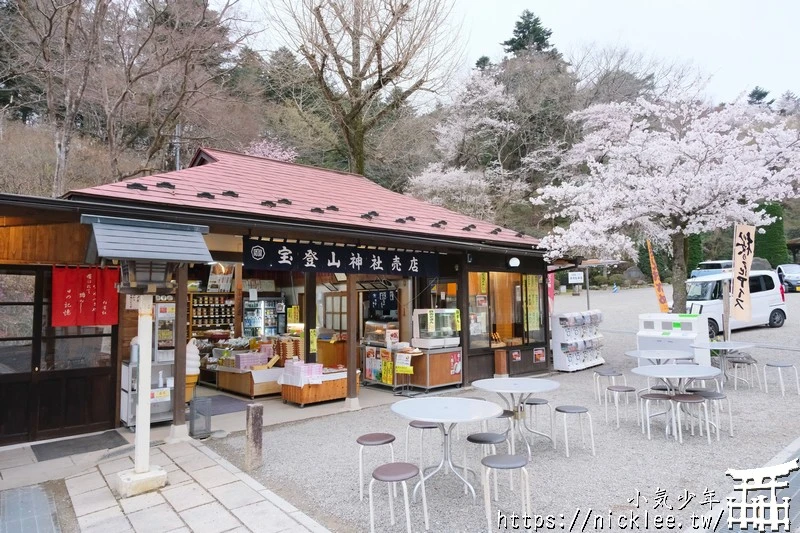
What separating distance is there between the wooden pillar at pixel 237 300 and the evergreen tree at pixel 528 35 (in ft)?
80.2

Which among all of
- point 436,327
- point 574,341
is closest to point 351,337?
point 436,327

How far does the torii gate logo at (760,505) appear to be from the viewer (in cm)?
346

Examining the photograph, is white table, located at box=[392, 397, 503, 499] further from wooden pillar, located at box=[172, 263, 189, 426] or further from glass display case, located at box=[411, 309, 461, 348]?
glass display case, located at box=[411, 309, 461, 348]

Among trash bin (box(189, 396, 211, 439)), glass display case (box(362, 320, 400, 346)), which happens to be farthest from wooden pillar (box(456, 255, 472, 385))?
trash bin (box(189, 396, 211, 439))

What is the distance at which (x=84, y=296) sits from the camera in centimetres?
618

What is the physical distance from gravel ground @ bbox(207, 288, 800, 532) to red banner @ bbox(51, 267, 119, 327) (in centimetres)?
236

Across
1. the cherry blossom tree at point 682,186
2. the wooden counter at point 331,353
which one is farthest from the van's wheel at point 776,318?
the wooden counter at point 331,353

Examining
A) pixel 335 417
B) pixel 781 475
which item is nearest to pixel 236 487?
pixel 335 417

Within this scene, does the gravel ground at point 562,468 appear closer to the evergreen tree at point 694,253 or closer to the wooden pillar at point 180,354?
the wooden pillar at point 180,354

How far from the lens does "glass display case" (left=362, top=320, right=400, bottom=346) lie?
9546 millimetres

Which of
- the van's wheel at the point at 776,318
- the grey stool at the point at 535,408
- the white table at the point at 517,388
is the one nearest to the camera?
the white table at the point at 517,388

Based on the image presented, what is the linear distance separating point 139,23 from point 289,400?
10016 mm

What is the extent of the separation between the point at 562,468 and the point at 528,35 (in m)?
30.6

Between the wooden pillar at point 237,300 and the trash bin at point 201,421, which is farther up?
the wooden pillar at point 237,300
